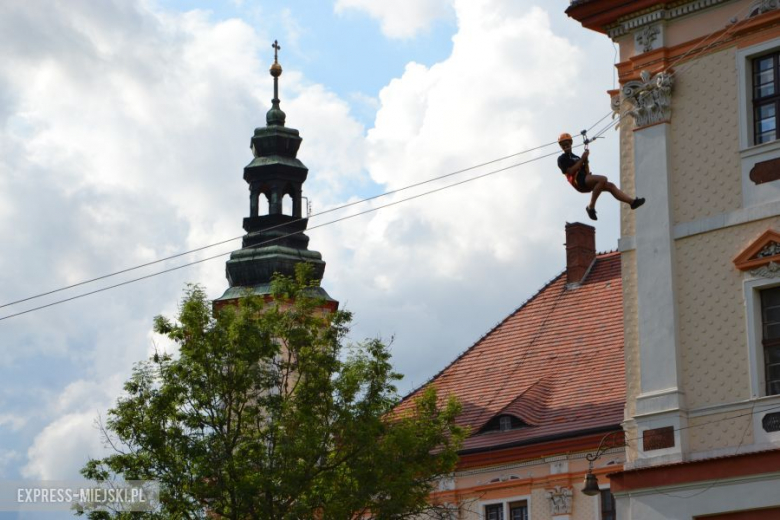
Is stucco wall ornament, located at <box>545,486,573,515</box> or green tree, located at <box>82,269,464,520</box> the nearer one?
green tree, located at <box>82,269,464,520</box>

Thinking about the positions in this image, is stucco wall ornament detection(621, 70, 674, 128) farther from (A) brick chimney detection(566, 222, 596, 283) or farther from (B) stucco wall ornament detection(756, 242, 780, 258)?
(A) brick chimney detection(566, 222, 596, 283)

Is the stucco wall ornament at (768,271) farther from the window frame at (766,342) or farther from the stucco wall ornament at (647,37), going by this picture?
the stucco wall ornament at (647,37)

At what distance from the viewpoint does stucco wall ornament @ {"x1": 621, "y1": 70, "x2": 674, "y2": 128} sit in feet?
84.4

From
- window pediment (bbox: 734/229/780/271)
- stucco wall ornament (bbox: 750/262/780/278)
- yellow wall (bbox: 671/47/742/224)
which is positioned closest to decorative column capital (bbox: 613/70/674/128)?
yellow wall (bbox: 671/47/742/224)

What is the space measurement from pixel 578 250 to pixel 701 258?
22.5m

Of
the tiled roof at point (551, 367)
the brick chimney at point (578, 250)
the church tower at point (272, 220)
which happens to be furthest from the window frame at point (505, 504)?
the church tower at point (272, 220)

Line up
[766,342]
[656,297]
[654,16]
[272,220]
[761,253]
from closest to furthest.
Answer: [766,342] → [761,253] → [656,297] → [654,16] → [272,220]

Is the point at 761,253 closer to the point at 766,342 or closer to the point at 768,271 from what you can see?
the point at 768,271

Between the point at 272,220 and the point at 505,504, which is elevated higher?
the point at 272,220

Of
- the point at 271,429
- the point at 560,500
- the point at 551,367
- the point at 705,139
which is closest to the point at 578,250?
the point at 551,367

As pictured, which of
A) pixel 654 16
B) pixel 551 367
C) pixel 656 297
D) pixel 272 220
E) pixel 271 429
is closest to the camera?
pixel 656 297

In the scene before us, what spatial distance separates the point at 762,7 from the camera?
81.6 ft

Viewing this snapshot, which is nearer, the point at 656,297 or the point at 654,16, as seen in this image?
the point at 656,297

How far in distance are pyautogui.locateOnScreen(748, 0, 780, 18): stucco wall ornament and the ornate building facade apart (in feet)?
0.08
